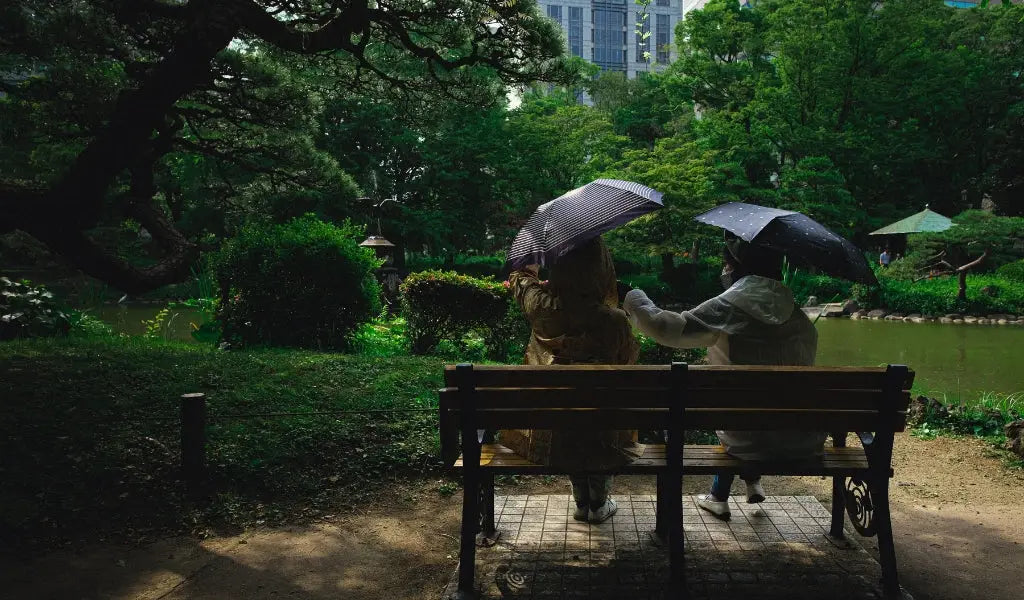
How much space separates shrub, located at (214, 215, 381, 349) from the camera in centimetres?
838

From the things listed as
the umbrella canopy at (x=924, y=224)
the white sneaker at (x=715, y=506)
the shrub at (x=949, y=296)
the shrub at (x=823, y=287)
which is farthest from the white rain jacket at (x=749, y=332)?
the shrub at (x=823, y=287)

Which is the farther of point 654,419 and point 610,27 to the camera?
point 610,27

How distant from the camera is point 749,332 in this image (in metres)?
3.15

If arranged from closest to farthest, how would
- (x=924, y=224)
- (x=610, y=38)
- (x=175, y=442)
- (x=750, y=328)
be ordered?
(x=750, y=328), (x=175, y=442), (x=924, y=224), (x=610, y=38)

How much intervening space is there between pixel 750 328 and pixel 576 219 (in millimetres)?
934

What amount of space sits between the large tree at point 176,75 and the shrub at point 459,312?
1.60 m

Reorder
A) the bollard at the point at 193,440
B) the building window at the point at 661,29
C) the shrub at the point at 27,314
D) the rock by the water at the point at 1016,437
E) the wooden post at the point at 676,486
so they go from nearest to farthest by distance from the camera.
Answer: the wooden post at the point at 676,486 < the bollard at the point at 193,440 < the rock by the water at the point at 1016,437 < the shrub at the point at 27,314 < the building window at the point at 661,29

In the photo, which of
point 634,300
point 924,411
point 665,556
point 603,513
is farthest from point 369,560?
point 924,411

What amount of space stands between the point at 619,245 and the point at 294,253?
14625mm

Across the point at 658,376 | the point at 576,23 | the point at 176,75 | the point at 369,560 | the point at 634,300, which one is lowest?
the point at 369,560

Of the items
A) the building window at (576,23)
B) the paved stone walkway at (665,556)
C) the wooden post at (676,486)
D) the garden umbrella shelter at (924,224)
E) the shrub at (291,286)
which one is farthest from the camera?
the building window at (576,23)

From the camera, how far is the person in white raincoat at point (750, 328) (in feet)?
9.98

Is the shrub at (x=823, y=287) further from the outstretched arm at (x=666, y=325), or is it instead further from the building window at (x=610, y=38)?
the building window at (x=610, y=38)

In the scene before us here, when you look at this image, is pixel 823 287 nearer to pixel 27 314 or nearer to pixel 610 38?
pixel 27 314
